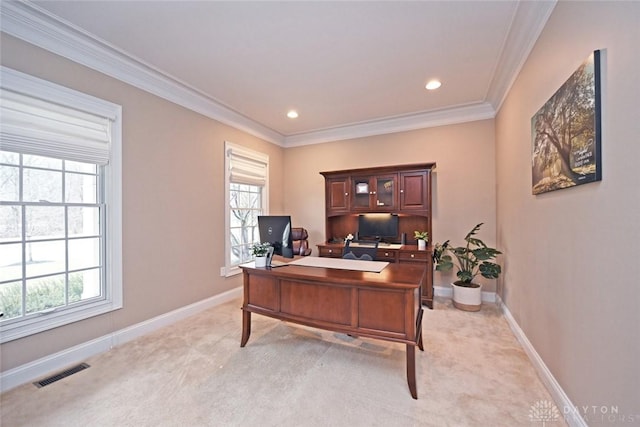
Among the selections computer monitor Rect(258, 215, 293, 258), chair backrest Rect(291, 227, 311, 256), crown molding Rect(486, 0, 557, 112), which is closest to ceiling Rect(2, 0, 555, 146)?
crown molding Rect(486, 0, 557, 112)

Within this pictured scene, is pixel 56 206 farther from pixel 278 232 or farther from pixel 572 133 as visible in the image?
pixel 572 133

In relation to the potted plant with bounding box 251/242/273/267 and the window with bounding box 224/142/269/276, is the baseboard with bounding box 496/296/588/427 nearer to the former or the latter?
the potted plant with bounding box 251/242/273/267

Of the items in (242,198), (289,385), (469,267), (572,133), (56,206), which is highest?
(572,133)

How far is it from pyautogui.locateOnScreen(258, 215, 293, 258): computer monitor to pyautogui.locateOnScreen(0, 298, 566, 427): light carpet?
3.02ft

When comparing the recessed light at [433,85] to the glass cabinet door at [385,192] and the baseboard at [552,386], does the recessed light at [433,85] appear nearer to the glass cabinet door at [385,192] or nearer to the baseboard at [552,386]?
the glass cabinet door at [385,192]

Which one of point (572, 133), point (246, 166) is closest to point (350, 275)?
point (572, 133)

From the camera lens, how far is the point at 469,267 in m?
3.66

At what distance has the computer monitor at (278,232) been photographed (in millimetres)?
2705

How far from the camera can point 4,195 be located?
1994 mm

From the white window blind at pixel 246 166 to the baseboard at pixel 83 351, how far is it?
1.95m

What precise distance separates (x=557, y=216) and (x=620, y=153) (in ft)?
2.39

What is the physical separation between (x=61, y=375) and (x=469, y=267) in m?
4.49

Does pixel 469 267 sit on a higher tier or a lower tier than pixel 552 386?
higher

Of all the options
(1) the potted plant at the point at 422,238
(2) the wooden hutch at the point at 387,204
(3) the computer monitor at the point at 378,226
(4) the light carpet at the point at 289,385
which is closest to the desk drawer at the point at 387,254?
(2) the wooden hutch at the point at 387,204
